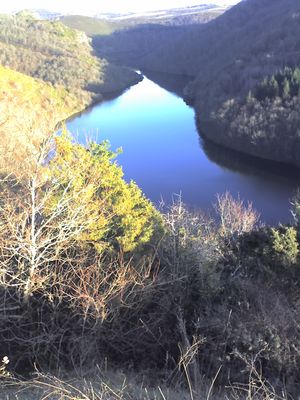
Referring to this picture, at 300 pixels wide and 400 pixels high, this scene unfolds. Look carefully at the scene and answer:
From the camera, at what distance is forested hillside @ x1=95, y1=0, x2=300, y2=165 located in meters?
39.8

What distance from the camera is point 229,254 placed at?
11172 mm

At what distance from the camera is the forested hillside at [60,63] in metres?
72.1

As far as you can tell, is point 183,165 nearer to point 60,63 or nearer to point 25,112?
point 25,112

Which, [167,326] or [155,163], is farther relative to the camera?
[155,163]

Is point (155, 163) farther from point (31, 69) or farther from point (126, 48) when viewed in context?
point (126, 48)

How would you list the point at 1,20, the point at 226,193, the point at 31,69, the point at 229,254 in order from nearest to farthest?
the point at 229,254 → the point at 226,193 → the point at 31,69 → the point at 1,20

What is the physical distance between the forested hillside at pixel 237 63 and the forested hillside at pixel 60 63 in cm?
1484

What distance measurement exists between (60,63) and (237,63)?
31838 mm

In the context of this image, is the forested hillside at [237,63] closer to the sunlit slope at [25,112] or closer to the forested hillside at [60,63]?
the forested hillside at [60,63]

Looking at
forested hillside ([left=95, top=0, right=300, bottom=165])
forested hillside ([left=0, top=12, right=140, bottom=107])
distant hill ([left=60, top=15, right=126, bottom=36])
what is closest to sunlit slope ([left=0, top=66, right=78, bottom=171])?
forested hillside ([left=0, top=12, right=140, bottom=107])

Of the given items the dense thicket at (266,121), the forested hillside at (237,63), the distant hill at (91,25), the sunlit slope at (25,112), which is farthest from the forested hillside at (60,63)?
the distant hill at (91,25)

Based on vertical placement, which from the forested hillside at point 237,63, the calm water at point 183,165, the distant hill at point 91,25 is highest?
the distant hill at point 91,25

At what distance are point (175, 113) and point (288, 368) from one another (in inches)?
2072

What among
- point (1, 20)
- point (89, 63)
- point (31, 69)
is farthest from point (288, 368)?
point (1, 20)
